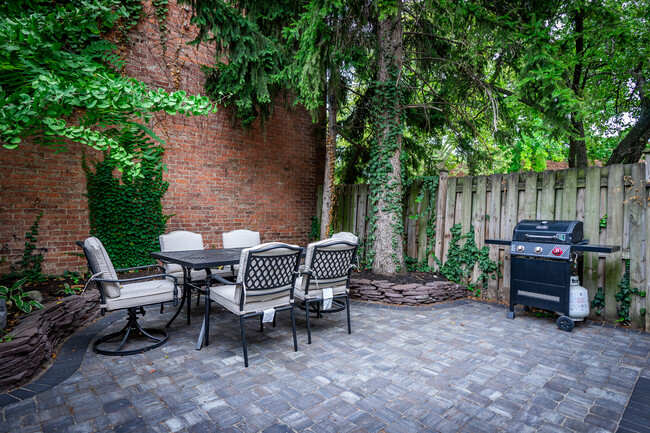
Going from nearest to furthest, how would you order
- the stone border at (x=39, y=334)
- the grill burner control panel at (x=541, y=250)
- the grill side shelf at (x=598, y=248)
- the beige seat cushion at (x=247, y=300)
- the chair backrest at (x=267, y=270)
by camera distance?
the stone border at (x=39, y=334) < the chair backrest at (x=267, y=270) < the beige seat cushion at (x=247, y=300) < the grill side shelf at (x=598, y=248) < the grill burner control panel at (x=541, y=250)

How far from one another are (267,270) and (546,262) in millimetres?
3354

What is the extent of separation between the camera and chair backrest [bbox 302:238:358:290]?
3.61m

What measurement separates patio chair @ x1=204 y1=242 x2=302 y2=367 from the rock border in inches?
82.1

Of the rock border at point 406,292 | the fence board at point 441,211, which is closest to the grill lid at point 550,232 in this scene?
the rock border at point 406,292

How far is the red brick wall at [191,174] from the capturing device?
16.5ft

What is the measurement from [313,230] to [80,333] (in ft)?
17.4

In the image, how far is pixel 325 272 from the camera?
3764 mm

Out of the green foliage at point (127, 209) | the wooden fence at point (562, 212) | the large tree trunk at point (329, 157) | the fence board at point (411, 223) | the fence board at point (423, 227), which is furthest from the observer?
the large tree trunk at point (329, 157)

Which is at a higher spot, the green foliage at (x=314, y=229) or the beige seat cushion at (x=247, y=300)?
the green foliage at (x=314, y=229)

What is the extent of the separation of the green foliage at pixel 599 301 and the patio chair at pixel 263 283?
3.87 m

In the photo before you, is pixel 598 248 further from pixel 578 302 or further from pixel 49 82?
pixel 49 82

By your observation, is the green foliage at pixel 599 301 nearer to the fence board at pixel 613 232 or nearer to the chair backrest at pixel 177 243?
the fence board at pixel 613 232

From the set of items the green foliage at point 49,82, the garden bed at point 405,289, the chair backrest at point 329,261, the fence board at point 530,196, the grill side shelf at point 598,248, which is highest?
the green foliage at point 49,82

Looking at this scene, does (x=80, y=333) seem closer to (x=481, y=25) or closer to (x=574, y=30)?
(x=481, y=25)
